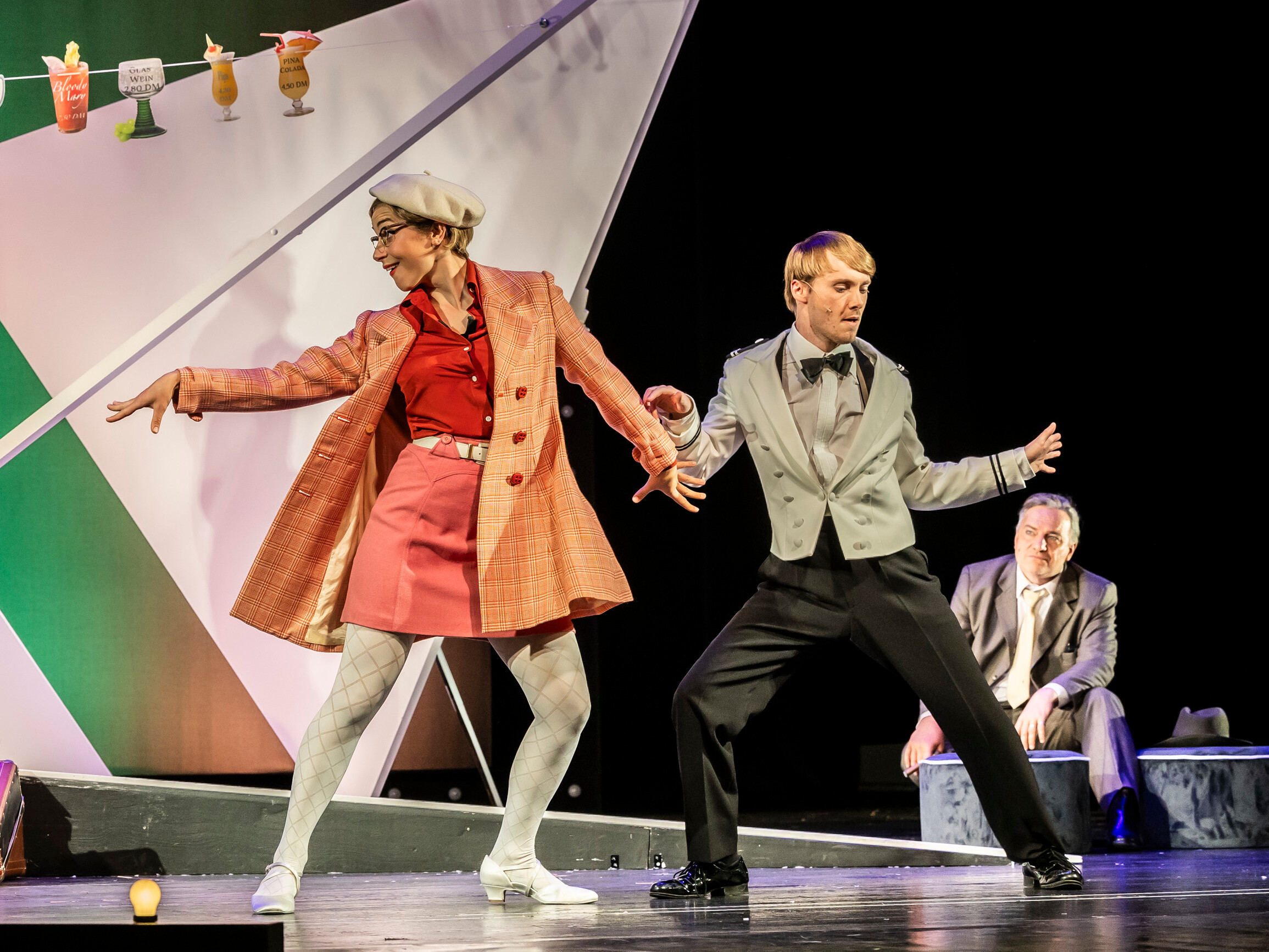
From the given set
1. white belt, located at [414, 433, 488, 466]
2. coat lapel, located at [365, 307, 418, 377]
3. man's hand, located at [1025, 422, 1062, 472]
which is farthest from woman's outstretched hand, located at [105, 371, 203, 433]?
man's hand, located at [1025, 422, 1062, 472]

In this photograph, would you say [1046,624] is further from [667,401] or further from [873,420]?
[667,401]

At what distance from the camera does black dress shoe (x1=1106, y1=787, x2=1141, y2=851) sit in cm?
460

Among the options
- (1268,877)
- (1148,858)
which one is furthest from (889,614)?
(1148,858)

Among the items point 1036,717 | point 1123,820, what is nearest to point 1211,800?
point 1123,820

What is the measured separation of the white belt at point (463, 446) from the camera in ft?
10.4

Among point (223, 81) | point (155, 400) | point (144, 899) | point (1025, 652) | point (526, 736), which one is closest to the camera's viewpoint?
point (144, 899)

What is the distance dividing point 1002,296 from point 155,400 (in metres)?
3.73

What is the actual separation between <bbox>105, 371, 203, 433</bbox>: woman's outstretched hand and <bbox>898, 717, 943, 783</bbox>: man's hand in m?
2.67

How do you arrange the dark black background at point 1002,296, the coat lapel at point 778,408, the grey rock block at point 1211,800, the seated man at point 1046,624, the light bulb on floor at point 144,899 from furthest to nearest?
the dark black background at point 1002,296, the seated man at point 1046,624, the grey rock block at point 1211,800, the coat lapel at point 778,408, the light bulb on floor at point 144,899

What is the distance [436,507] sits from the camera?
312 centimetres

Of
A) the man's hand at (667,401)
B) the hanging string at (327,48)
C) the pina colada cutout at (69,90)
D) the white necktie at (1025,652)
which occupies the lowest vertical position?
the white necktie at (1025,652)

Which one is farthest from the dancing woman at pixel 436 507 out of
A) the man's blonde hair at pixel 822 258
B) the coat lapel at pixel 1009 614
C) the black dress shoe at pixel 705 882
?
the coat lapel at pixel 1009 614

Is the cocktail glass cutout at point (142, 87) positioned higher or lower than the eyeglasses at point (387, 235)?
higher

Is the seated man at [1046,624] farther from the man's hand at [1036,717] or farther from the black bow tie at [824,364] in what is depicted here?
the black bow tie at [824,364]
